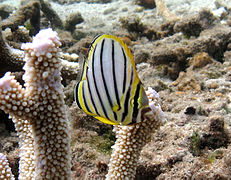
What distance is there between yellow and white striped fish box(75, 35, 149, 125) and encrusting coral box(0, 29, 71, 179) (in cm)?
40

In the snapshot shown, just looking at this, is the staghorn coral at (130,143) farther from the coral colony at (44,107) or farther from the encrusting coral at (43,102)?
the encrusting coral at (43,102)

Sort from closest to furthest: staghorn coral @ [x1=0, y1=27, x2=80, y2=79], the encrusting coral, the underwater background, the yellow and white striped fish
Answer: the yellow and white striped fish, the encrusting coral, the underwater background, staghorn coral @ [x1=0, y1=27, x2=80, y2=79]

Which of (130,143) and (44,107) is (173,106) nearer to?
(130,143)

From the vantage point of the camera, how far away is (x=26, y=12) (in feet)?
23.1

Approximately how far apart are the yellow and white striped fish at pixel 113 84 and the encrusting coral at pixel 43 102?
1.30 feet

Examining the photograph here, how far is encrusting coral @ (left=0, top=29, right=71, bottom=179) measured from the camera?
149 centimetres

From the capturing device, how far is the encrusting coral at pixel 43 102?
1.49m

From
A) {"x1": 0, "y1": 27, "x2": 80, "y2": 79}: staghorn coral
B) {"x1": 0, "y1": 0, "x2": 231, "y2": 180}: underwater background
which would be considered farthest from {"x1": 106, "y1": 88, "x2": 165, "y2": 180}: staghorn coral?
{"x1": 0, "y1": 27, "x2": 80, "y2": 79}: staghorn coral

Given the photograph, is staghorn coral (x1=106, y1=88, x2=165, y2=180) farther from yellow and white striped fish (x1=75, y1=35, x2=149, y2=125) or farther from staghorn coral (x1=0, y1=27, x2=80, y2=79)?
staghorn coral (x1=0, y1=27, x2=80, y2=79)

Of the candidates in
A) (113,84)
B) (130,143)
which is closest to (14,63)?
(130,143)

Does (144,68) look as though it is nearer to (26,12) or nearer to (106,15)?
(26,12)

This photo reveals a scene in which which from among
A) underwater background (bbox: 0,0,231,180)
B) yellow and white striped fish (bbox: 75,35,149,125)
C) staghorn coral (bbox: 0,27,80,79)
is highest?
yellow and white striped fish (bbox: 75,35,149,125)

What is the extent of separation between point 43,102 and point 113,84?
63 centimetres

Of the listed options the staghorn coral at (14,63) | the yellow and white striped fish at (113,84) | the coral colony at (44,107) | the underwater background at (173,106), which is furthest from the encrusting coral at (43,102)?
the staghorn coral at (14,63)
